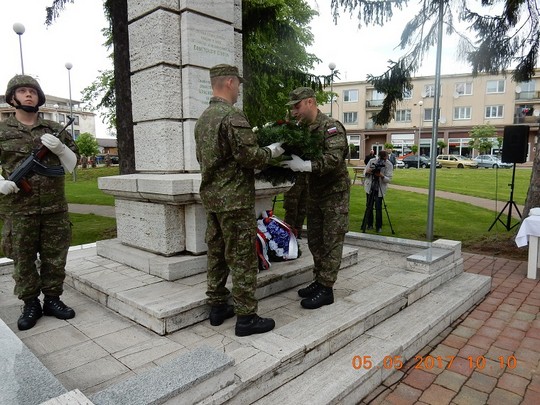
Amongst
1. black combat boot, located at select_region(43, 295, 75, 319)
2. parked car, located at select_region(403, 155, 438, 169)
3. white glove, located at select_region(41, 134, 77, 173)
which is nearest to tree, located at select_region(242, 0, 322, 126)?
white glove, located at select_region(41, 134, 77, 173)

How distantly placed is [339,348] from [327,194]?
1.36 meters

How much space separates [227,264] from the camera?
3189 mm

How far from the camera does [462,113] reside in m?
43.7

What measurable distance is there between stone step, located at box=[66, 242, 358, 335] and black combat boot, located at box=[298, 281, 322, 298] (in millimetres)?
270

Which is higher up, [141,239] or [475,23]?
[475,23]

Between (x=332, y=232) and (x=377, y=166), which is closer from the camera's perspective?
(x=332, y=232)

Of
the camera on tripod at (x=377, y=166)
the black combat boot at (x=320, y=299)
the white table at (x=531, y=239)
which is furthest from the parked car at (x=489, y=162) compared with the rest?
the black combat boot at (x=320, y=299)

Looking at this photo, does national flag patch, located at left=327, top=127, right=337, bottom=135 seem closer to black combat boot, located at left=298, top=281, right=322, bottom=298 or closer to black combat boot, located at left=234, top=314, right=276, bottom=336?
black combat boot, located at left=298, top=281, right=322, bottom=298

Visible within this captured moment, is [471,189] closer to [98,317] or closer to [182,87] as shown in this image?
[182,87]

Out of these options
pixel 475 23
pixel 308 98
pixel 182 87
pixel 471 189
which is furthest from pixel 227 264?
pixel 471 189

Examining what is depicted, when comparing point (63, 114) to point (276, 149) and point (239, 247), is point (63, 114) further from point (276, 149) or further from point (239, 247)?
point (239, 247)

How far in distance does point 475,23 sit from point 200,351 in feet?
26.4

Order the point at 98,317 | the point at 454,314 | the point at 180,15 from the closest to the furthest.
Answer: the point at 98,317 < the point at 454,314 < the point at 180,15

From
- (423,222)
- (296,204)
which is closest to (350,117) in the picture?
(423,222)
